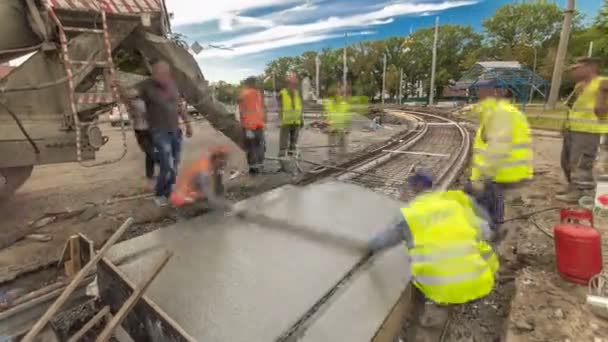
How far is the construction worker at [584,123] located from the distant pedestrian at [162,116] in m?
5.24

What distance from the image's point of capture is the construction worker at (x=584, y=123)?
4.07 m

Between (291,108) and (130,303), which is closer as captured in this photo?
(130,303)

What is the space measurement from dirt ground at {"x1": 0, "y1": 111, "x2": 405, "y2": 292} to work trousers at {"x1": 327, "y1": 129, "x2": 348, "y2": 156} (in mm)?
981

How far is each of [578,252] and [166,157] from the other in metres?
4.26

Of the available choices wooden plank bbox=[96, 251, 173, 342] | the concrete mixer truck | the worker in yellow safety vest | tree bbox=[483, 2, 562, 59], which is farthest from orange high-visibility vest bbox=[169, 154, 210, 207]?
tree bbox=[483, 2, 562, 59]

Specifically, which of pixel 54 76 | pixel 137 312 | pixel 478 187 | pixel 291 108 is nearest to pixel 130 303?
pixel 137 312

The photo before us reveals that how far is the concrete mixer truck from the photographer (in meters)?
3.33

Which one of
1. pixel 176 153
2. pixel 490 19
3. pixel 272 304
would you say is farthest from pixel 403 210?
pixel 490 19

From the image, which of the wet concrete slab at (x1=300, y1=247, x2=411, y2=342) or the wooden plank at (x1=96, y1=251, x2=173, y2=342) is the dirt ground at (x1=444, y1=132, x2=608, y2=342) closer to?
the wet concrete slab at (x1=300, y1=247, x2=411, y2=342)

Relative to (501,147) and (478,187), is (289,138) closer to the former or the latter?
(478,187)

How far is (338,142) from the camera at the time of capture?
8.67 m

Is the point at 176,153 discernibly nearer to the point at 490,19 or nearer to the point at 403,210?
the point at 403,210

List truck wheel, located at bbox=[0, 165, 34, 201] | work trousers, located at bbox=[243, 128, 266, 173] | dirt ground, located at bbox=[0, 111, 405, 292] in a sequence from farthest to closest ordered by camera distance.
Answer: work trousers, located at bbox=[243, 128, 266, 173], truck wheel, located at bbox=[0, 165, 34, 201], dirt ground, located at bbox=[0, 111, 405, 292]

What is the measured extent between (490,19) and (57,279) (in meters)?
60.9
